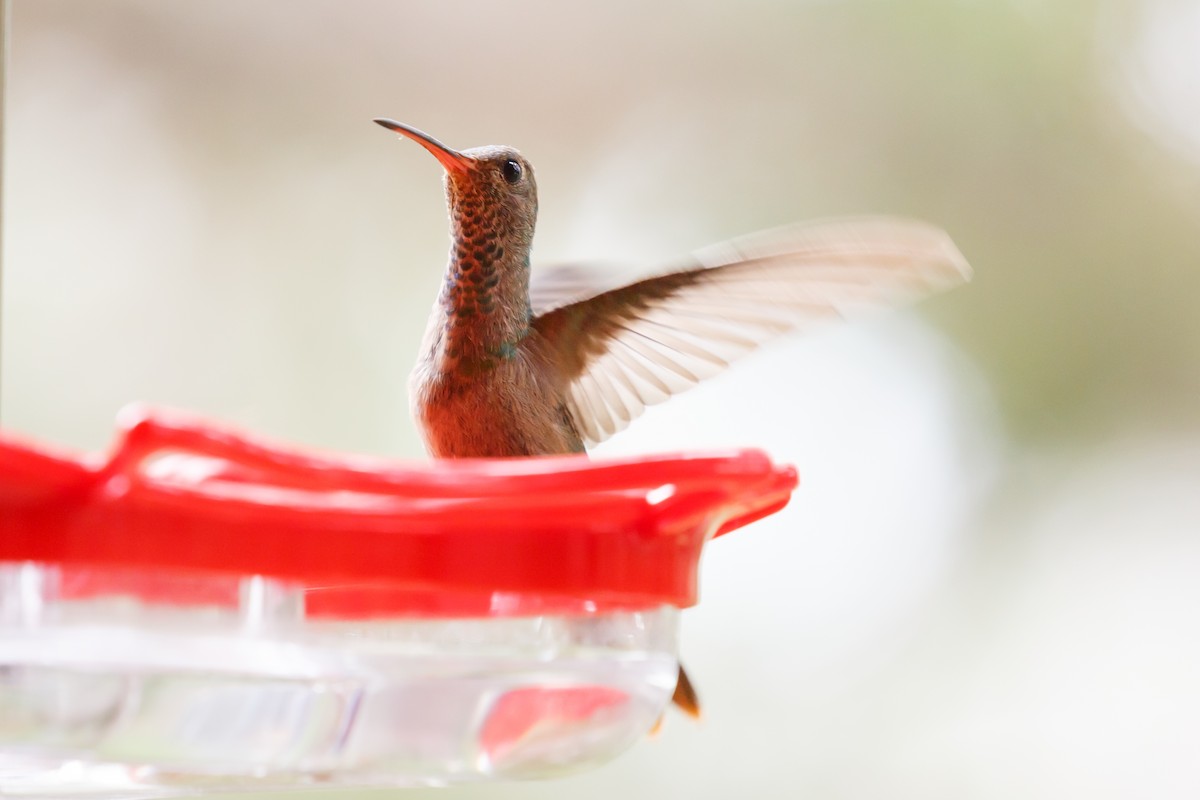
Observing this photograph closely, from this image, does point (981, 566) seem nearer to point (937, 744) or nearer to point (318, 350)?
point (937, 744)

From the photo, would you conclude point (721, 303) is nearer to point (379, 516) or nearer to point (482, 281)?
point (482, 281)

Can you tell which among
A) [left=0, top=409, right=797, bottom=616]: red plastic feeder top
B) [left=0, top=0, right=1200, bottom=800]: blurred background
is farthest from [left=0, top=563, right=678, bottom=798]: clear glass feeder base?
[left=0, top=0, right=1200, bottom=800]: blurred background

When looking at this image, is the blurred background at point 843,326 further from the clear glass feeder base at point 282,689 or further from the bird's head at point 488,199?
the clear glass feeder base at point 282,689

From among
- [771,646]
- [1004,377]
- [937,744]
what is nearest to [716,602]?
[771,646]

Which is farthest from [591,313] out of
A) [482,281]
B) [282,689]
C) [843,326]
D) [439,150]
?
[843,326]

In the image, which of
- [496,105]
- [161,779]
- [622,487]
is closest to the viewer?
[622,487]

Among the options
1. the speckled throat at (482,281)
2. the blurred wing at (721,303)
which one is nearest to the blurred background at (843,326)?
the blurred wing at (721,303)
